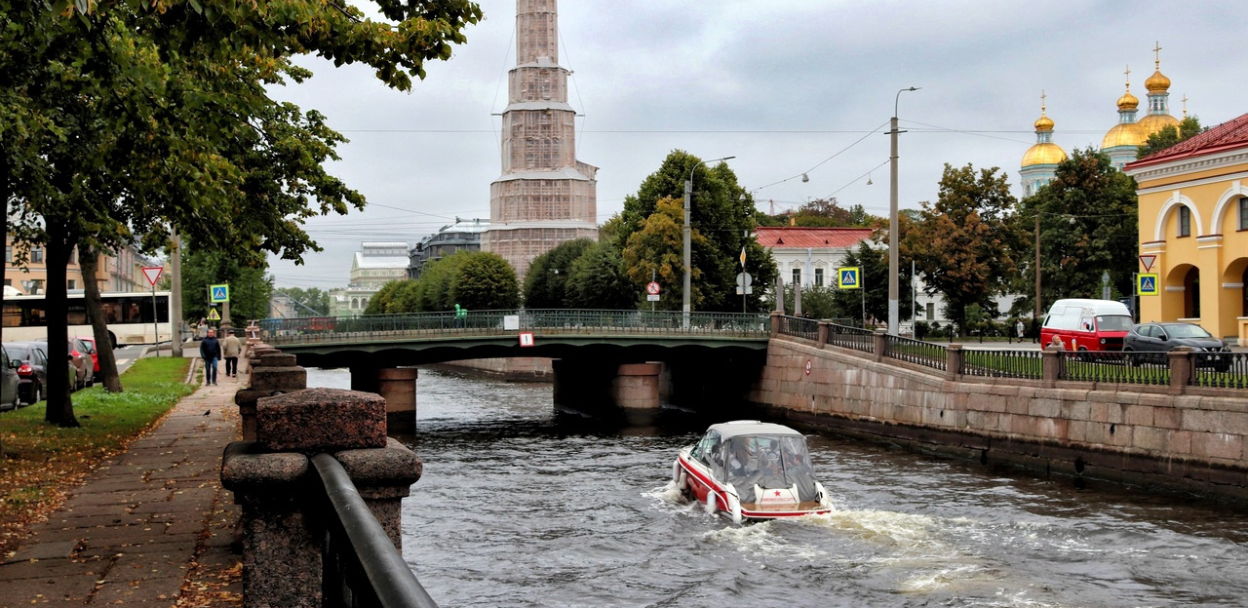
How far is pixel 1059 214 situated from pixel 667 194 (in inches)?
897

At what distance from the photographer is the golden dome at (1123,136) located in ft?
367

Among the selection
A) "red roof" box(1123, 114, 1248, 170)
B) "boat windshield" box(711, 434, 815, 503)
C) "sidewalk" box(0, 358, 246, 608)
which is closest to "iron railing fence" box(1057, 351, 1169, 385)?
"boat windshield" box(711, 434, 815, 503)

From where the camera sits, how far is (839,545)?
1956cm

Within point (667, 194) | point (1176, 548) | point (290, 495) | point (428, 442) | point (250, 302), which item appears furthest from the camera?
point (250, 302)

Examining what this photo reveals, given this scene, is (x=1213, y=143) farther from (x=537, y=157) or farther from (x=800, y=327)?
(x=537, y=157)

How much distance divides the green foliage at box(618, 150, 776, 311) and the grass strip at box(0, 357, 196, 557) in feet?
108

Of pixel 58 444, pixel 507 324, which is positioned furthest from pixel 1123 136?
pixel 58 444

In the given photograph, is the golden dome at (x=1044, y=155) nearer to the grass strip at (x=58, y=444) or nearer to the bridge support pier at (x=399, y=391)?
the bridge support pier at (x=399, y=391)

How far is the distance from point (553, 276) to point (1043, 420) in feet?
230

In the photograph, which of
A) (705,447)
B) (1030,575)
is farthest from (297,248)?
(1030,575)

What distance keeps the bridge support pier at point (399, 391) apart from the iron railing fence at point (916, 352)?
16.9m

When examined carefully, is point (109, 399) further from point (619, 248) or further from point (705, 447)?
point (619, 248)

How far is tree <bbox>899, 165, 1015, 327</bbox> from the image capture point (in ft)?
217

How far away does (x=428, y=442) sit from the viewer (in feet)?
123
